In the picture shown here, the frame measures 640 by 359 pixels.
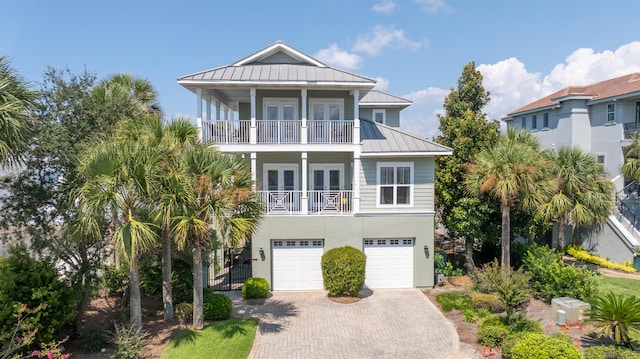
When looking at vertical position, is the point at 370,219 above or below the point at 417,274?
above

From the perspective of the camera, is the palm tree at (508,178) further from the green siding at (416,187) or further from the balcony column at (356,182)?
the balcony column at (356,182)

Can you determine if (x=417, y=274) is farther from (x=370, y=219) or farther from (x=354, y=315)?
(x=354, y=315)

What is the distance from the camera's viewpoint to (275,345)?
36.2 ft

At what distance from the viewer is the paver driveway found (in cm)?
A: 1068

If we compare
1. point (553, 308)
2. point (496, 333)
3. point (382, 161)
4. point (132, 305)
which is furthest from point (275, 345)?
point (553, 308)

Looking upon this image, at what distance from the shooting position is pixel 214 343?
1066 centimetres

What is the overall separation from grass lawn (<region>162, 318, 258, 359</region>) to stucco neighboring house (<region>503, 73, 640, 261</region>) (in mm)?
20257

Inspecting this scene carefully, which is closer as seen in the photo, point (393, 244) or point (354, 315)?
point (354, 315)

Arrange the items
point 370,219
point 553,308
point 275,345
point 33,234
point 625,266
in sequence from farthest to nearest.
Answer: point 625,266 < point 370,219 < point 553,308 < point 275,345 < point 33,234

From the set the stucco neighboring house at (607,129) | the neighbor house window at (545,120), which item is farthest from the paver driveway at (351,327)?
the neighbor house window at (545,120)

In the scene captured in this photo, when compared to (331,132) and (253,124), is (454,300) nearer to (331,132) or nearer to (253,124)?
(331,132)

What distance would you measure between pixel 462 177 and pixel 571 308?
6.93 m

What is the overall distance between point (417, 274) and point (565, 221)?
983cm

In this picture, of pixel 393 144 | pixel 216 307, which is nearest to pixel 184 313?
pixel 216 307
